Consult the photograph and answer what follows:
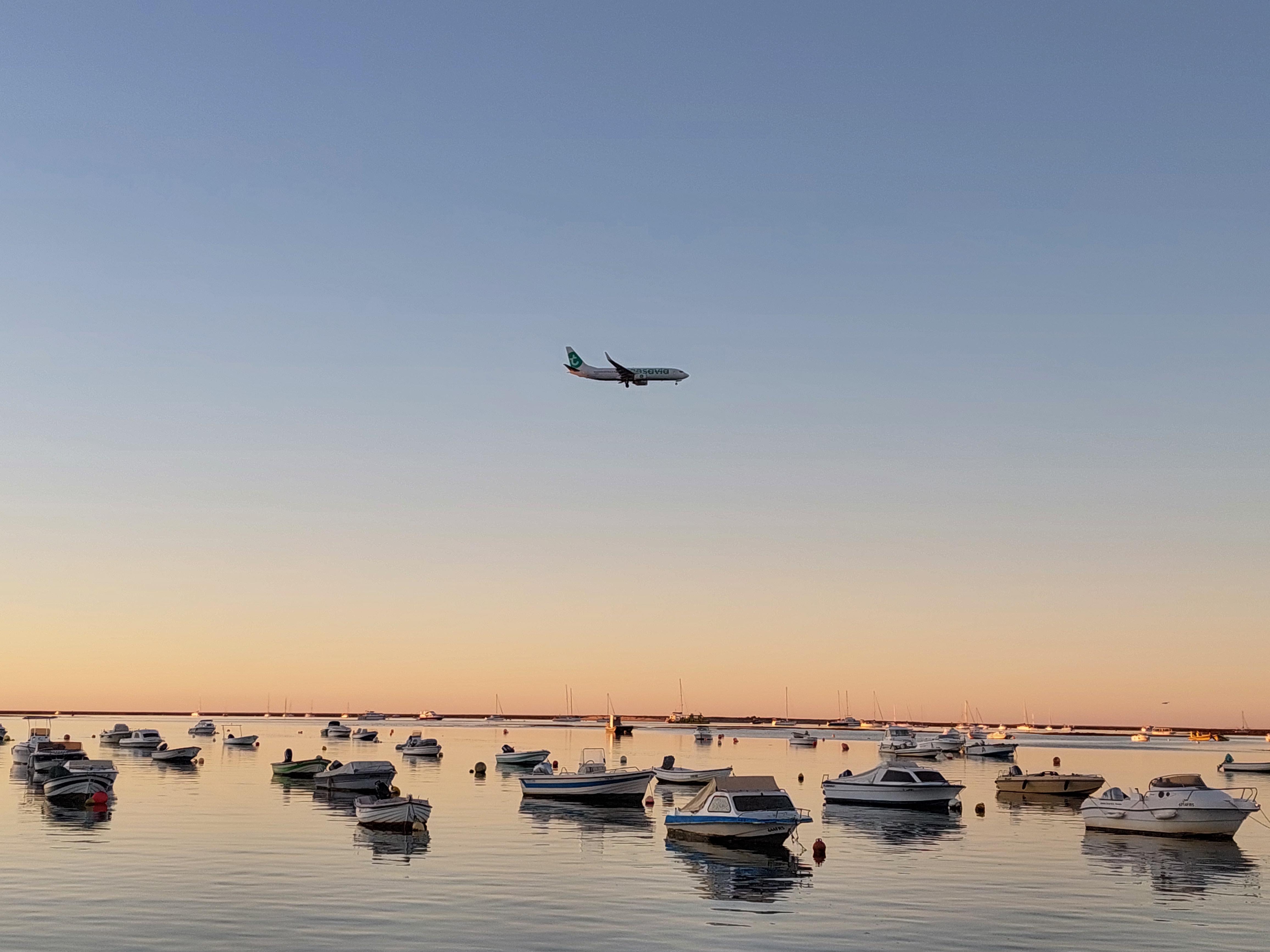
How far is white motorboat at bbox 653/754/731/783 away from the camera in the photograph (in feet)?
303

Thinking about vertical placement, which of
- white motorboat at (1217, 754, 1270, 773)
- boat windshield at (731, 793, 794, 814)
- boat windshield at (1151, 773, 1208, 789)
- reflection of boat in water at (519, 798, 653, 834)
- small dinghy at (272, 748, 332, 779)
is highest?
boat windshield at (1151, 773, 1208, 789)

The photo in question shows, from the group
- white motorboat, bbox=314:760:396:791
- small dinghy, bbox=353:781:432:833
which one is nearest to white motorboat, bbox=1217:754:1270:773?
white motorboat, bbox=314:760:396:791

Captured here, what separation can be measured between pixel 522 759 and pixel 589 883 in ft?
260

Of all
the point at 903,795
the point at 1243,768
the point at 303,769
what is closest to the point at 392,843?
the point at 903,795

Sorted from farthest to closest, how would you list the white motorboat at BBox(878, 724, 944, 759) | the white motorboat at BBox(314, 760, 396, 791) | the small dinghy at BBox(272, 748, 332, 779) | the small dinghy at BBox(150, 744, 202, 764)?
the white motorboat at BBox(878, 724, 944, 759)
the small dinghy at BBox(150, 744, 202, 764)
the small dinghy at BBox(272, 748, 332, 779)
the white motorboat at BBox(314, 760, 396, 791)

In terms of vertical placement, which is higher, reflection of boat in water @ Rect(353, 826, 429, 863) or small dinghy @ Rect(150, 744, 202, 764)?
reflection of boat in water @ Rect(353, 826, 429, 863)

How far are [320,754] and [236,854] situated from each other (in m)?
115

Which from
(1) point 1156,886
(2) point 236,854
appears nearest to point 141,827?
(2) point 236,854

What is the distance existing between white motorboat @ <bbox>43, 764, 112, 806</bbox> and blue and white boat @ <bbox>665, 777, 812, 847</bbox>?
38.4 meters

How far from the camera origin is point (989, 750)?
15575cm

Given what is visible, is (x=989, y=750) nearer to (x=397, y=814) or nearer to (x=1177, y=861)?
(x=1177, y=861)

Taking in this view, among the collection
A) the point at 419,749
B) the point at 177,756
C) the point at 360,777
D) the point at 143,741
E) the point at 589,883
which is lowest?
the point at 419,749

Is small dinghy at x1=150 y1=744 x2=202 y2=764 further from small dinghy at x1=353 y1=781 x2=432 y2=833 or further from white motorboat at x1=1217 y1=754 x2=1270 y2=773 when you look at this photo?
white motorboat at x1=1217 y1=754 x2=1270 y2=773

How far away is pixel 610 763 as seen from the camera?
463 feet
